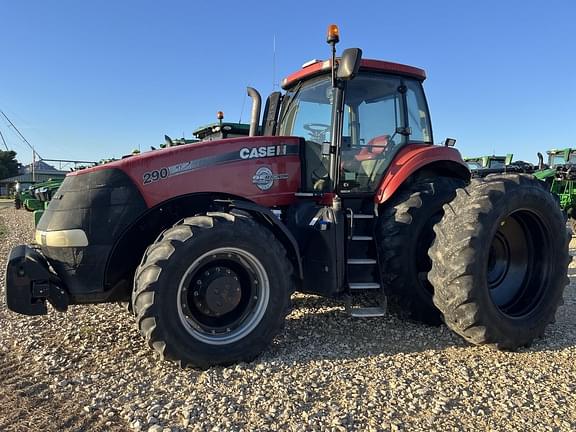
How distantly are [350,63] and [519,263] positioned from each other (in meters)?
2.54

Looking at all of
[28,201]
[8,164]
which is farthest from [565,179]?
[8,164]

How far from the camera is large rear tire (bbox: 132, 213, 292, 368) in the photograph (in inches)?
143

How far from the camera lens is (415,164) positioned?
4.82 metres

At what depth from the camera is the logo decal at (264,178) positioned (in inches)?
180

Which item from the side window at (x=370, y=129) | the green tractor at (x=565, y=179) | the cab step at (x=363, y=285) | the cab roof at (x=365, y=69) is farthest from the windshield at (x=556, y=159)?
the cab step at (x=363, y=285)

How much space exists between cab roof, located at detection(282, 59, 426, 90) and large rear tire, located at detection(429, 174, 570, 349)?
150 cm

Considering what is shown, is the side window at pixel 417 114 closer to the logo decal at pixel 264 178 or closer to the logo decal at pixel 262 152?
the logo decal at pixel 262 152

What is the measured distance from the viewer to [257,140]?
4.57 m

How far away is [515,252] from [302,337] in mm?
2260

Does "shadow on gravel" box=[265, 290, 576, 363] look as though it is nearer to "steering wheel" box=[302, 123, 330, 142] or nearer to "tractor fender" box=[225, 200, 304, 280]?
"tractor fender" box=[225, 200, 304, 280]

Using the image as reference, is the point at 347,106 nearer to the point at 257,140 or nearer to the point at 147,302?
the point at 257,140

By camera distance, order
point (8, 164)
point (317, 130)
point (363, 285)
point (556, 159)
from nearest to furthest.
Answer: point (363, 285), point (317, 130), point (556, 159), point (8, 164)

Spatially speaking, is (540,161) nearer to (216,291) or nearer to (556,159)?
(556,159)

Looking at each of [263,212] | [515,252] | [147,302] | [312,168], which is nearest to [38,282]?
[147,302]
